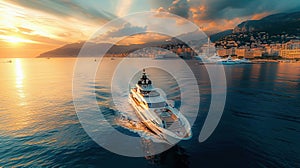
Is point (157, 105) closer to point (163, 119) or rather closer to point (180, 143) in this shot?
point (163, 119)

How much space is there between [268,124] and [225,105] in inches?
408

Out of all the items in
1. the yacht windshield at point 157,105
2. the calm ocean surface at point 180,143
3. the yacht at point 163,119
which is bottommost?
the calm ocean surface at point 180,143

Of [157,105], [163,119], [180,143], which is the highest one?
[157,105]

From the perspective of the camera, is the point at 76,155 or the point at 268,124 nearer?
the point at 76,155

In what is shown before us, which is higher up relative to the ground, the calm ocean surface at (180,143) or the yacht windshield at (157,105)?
the yacht windshield at (157,105)

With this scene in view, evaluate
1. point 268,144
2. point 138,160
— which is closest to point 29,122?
point 138,160

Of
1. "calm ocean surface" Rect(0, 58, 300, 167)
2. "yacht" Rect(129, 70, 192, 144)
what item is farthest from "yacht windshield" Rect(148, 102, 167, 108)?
"calm ocean surface" Rect(0, 58, 300, 167)

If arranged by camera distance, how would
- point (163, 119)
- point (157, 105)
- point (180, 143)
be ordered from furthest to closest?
point (157, 105) < point (163, 119) < point (180, 143)

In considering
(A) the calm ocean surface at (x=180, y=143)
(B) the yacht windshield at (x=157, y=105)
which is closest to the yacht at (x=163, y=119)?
(B) the yacht windshield at (x=157, y=105)

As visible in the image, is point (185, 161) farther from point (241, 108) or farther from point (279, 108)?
point (279, 108)

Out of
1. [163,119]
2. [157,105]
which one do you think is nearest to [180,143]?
[163,119]

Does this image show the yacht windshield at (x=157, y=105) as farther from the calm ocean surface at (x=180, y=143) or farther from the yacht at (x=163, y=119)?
the calm ocean surface at (x=180, y=143)

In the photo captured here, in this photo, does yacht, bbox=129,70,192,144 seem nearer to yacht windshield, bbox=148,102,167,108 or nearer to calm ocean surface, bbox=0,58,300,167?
yacht windshield, bbox=148,102,167,108

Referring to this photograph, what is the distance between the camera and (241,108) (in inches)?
1244
